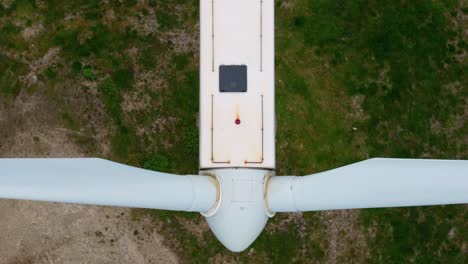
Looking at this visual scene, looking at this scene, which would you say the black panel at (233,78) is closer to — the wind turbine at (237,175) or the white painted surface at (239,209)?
the wind turbine at (237,175)

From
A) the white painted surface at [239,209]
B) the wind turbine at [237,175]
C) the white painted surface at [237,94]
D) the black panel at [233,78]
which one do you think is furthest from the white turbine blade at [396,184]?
the black panel at [233,78]

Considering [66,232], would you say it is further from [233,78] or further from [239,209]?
[233,78]

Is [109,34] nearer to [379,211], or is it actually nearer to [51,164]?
[51,164]

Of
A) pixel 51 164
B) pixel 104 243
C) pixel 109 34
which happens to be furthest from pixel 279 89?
pixel 51 164

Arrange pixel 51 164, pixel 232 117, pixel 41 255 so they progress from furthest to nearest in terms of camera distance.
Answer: pixel 41 255 → pixel 232 117 → pixel 51 164

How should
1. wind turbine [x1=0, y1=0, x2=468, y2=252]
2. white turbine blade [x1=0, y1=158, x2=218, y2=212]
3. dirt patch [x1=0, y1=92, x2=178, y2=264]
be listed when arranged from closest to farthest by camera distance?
white turbine blade [x1=0, y1=158, x2=218, y2=212], wind turbine [x1=0, y1=0, x2=468, y2=252], dirt patch [x1=0, y1=92, x2=178, y2=264]

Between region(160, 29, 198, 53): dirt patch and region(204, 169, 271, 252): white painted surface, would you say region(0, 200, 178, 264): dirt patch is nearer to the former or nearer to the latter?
region(204, 169, 271, 252): white painted surface

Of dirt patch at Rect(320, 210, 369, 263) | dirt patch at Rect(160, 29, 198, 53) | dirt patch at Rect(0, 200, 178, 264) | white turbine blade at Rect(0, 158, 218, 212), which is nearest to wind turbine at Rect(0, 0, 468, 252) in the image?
white turbine blade at Rect(0, 158, 218, 212)
